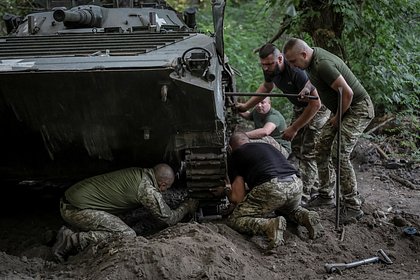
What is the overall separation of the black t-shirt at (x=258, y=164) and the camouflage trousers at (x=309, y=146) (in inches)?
36.9

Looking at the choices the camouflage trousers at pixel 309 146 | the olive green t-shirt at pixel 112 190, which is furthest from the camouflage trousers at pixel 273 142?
the olive green t-shirt at pixel 112 190

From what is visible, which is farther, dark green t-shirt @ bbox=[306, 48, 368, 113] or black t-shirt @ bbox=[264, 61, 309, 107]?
black t-shirt @ bbox=[264, 61, 309, 107]

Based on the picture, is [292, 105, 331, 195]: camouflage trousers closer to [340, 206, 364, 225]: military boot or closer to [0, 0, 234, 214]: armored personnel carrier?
[340, 206, 364, 225]: military boot

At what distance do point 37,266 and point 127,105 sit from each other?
140 cm

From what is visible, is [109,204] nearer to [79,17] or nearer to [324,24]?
[79,17]

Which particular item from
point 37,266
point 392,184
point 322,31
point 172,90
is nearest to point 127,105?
point 172,90

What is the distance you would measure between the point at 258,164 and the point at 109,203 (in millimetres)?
1317

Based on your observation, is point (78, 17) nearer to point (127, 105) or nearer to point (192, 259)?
point (127, 105)

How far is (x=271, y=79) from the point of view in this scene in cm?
632

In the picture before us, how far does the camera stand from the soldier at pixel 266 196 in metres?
5.10

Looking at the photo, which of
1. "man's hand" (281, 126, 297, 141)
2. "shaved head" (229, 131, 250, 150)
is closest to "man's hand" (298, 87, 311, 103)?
"man's hand" (281, 126, 297, 141)

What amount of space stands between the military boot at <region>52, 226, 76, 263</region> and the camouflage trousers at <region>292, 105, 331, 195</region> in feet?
8.05

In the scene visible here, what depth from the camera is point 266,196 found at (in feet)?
17.1

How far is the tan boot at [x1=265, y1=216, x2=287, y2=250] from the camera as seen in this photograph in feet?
16.0
